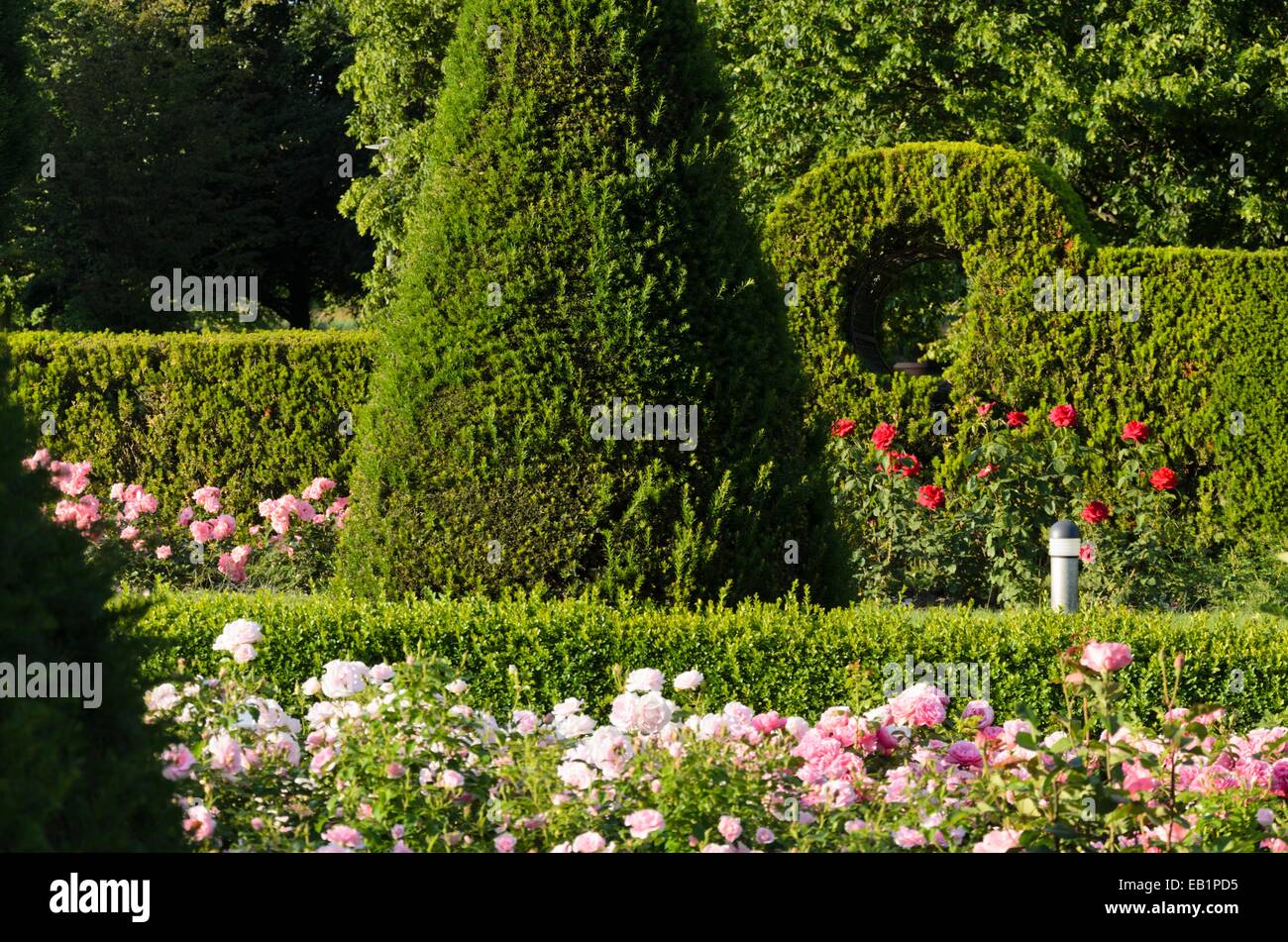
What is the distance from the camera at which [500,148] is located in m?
5.80

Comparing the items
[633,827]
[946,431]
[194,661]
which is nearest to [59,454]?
[194,661]

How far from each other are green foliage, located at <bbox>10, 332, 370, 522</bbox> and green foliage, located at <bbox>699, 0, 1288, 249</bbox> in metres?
5.85

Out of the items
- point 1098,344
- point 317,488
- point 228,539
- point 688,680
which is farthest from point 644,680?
point 1098,344

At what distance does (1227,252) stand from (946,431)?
8.45 ft

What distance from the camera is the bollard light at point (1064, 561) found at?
23.4 feet

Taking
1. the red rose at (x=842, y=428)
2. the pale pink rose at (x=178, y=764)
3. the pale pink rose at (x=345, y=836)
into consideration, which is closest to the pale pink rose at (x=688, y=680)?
the pale pink rose at (x=345, y=836)

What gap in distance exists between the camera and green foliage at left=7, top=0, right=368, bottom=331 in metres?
25.2

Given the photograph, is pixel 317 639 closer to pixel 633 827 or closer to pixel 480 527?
pixel 480 527

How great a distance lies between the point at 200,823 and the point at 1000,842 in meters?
1.85

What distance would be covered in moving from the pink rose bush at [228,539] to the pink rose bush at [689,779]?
15.4ft

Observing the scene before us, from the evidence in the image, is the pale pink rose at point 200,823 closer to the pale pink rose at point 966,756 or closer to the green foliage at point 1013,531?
the pale pink rose at point 966,756

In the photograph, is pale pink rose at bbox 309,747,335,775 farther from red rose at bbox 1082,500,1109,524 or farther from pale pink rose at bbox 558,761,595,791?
red rose at bbox 1082,500,1109,524

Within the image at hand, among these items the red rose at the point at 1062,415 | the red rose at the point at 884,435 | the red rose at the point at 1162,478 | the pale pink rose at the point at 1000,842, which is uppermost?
the red rose at the point at 1062,415

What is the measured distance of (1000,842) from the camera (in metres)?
3.10
